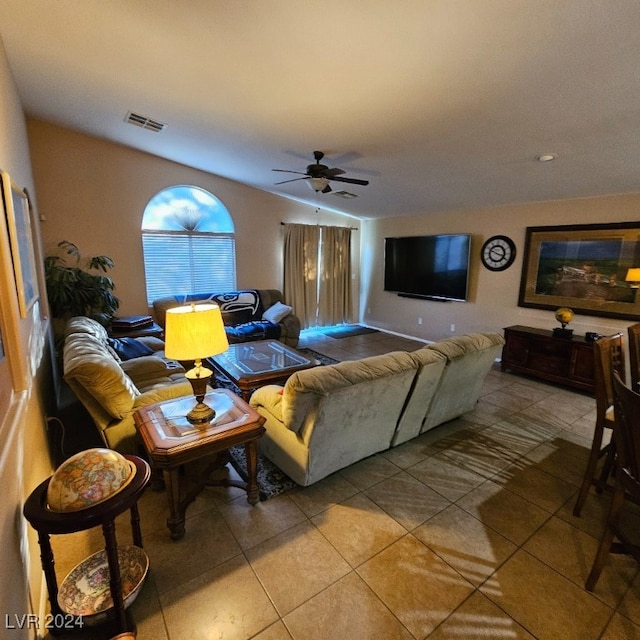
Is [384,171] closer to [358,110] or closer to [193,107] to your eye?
[358,110]

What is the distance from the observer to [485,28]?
1.79m

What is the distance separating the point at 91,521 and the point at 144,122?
401 cm

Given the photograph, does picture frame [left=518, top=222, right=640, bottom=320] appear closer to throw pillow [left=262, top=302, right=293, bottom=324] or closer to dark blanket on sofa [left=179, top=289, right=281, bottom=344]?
throw pillow [left=262, top=302, right=293, bottom=324]

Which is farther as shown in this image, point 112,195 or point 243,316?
point 243,316

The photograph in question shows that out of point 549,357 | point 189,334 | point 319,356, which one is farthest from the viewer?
point 319,356

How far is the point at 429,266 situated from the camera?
233 inches

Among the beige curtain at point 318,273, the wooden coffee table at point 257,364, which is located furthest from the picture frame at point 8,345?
the beige curtain at point 318,273

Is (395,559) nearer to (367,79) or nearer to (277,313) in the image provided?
(367,79)

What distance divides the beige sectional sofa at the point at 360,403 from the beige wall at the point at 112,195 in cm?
374

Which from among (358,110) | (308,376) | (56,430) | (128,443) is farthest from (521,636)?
(358,110)

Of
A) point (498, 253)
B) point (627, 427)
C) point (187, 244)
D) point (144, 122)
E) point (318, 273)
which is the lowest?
point (627, 427)

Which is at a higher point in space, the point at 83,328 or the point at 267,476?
the point at 83,328

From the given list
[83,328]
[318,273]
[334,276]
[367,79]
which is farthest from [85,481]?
[334,276]

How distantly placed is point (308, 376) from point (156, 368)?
5.89 ft
